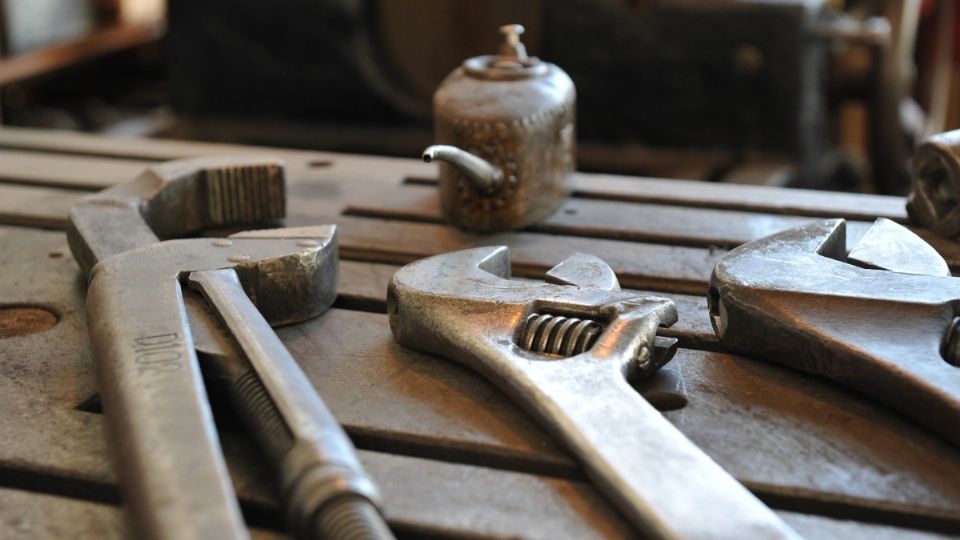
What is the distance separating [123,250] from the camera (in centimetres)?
107

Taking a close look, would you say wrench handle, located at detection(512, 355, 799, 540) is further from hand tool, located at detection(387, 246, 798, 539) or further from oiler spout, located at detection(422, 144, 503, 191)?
oiler spout, located at detection(422, 144, 503, 191)

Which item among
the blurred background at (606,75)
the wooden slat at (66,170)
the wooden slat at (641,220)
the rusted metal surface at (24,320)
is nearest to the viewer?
the rusted metal surface at (24,320)

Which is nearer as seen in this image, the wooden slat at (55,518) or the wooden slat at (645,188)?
the wooden slat at (55,518)

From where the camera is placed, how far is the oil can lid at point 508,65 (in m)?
1.34

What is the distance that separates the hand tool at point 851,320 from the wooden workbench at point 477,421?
3 centimetres

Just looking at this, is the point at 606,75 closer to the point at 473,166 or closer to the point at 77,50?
the point at 473,166

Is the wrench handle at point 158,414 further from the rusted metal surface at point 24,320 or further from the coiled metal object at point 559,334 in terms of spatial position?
the coiled metal object at point 559,334

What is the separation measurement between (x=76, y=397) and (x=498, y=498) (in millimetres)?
384

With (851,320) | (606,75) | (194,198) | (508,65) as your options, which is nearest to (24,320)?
(194,198)

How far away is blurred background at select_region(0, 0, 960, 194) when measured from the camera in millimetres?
2209

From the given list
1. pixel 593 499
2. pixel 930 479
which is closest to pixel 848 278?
pixel 930 479

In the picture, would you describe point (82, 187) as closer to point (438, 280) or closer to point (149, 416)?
point (438, 280)

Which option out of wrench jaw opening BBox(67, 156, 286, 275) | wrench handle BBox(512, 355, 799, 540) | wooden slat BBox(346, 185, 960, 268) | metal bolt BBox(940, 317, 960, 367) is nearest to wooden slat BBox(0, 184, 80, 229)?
wrench jaw opening BBox(67, 156, 286, 275)

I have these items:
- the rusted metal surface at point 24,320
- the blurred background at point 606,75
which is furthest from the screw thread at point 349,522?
the blurred background at point 606,75
